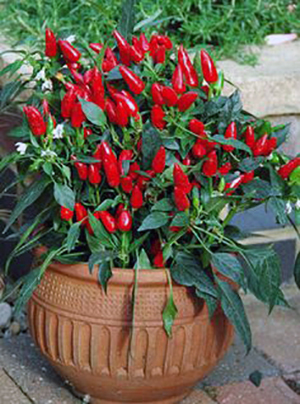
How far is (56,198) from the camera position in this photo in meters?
2.31

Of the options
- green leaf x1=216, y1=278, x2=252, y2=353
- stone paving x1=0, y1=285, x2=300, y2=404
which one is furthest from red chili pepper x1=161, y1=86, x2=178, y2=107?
stone paving x1=0, y1=285, x2=300, y2=404

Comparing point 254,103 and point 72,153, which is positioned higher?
point 72,153

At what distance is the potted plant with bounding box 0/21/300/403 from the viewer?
233 centimetres

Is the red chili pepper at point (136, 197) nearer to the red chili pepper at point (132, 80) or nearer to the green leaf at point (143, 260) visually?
the green leaf at point (143, 260)

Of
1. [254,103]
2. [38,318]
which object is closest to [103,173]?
[38,318]

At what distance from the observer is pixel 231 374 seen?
284 cm

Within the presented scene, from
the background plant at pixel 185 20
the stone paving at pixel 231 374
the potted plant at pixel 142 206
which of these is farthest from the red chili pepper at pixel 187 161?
the background plant at pixel 185 20

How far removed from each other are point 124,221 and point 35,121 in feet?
1.00

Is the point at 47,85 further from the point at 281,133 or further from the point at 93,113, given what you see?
the point at 281,133

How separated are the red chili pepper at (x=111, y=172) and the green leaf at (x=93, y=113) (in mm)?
91

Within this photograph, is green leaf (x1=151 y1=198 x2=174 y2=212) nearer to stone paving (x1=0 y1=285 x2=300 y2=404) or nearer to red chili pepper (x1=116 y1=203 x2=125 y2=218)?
red chili pepper (x1=116 y1=203 x2=125 y2=218)

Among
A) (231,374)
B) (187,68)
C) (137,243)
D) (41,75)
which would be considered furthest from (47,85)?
(231,374)

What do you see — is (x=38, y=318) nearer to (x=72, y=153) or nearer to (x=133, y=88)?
(x=72, y=153)

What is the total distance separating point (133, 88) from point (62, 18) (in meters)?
1.13
